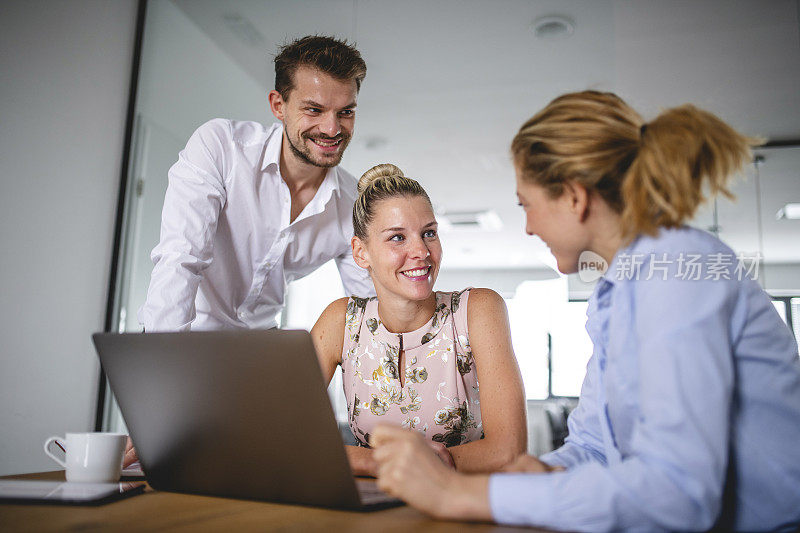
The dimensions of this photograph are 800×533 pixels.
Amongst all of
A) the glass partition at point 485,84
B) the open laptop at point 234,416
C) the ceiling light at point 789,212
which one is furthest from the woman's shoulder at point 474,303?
the ceiling light at point 789,212

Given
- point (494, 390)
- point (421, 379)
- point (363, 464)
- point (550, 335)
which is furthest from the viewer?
point (550, 335)

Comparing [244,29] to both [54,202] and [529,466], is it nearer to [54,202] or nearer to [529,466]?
[54,202]

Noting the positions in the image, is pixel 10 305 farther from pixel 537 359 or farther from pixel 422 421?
pixel 537 359

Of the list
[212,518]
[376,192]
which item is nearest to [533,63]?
[376,192]

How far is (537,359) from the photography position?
338 centimetres

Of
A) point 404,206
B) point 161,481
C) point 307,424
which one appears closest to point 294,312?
point 404,206

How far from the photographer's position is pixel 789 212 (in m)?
2.67

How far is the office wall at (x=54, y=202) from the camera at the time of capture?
2.44m

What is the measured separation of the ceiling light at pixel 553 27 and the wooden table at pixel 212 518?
2.67 m

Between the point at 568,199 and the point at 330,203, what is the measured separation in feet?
4.30

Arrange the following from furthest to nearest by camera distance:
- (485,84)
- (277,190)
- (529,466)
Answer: (485,84) → (277,190) → (529,466)

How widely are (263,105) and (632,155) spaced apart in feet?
8.54

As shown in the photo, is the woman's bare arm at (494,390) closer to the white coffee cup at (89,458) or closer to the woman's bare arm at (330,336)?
the woman's bare arm at (330,336)

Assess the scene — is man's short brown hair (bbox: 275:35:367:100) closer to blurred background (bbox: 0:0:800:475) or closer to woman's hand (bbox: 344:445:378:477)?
blurred background (bbox: 0:0:800:475)
